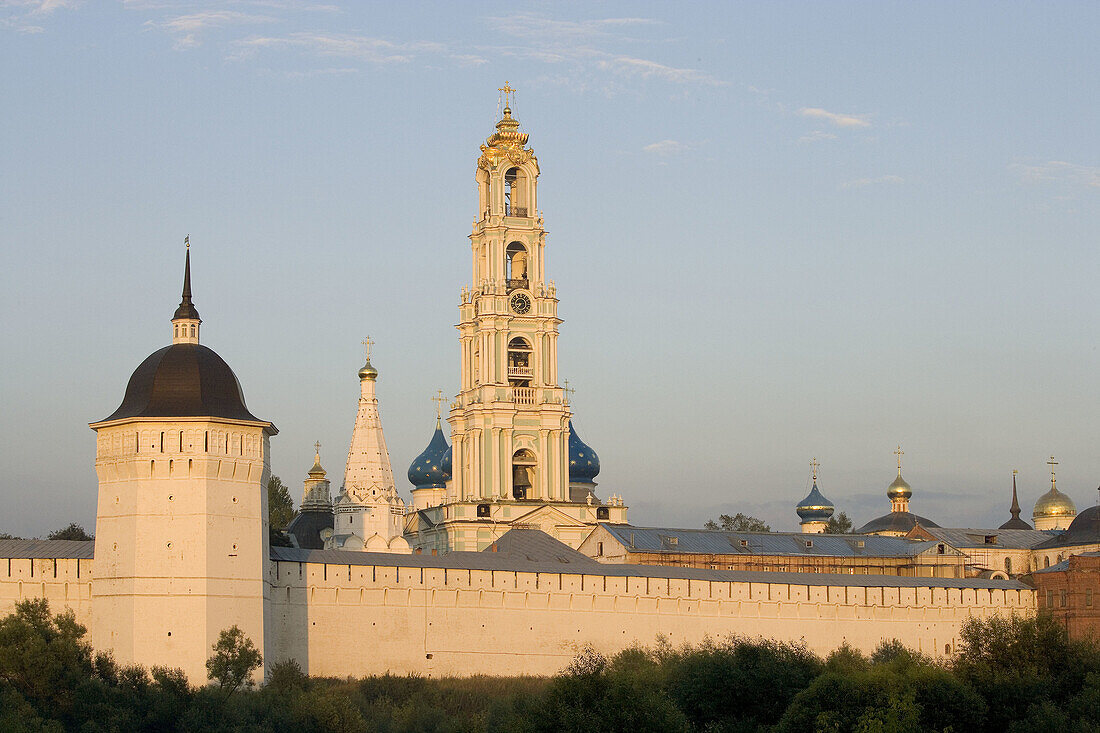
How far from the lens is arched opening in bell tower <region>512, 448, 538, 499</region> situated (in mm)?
74062

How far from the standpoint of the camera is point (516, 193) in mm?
76125

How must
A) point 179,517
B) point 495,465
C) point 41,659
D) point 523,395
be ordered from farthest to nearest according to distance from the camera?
point 523,395, point 495,465, point 179,517, point 41,659

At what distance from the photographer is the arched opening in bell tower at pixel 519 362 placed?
245 ft

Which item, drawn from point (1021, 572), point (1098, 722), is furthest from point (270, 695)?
point (1021, 572)

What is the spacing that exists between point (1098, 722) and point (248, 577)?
1875 centimetres

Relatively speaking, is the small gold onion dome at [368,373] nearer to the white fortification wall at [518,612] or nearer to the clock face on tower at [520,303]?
the clock face on tower at [520,303]

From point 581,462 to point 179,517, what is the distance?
3200cm

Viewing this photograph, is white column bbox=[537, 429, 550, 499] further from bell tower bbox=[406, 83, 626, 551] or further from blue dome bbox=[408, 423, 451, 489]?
blue dome bbox=[408, 423, 451, 489]

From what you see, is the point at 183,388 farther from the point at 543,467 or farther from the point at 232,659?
the point at 543,467

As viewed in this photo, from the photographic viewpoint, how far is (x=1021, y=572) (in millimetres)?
74750

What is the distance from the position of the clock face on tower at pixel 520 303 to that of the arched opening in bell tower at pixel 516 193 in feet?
9.64

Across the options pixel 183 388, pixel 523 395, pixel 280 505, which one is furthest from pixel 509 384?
pixel 183 388

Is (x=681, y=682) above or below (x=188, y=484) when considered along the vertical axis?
below

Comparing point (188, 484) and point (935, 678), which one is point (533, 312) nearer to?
point (188, 484)
